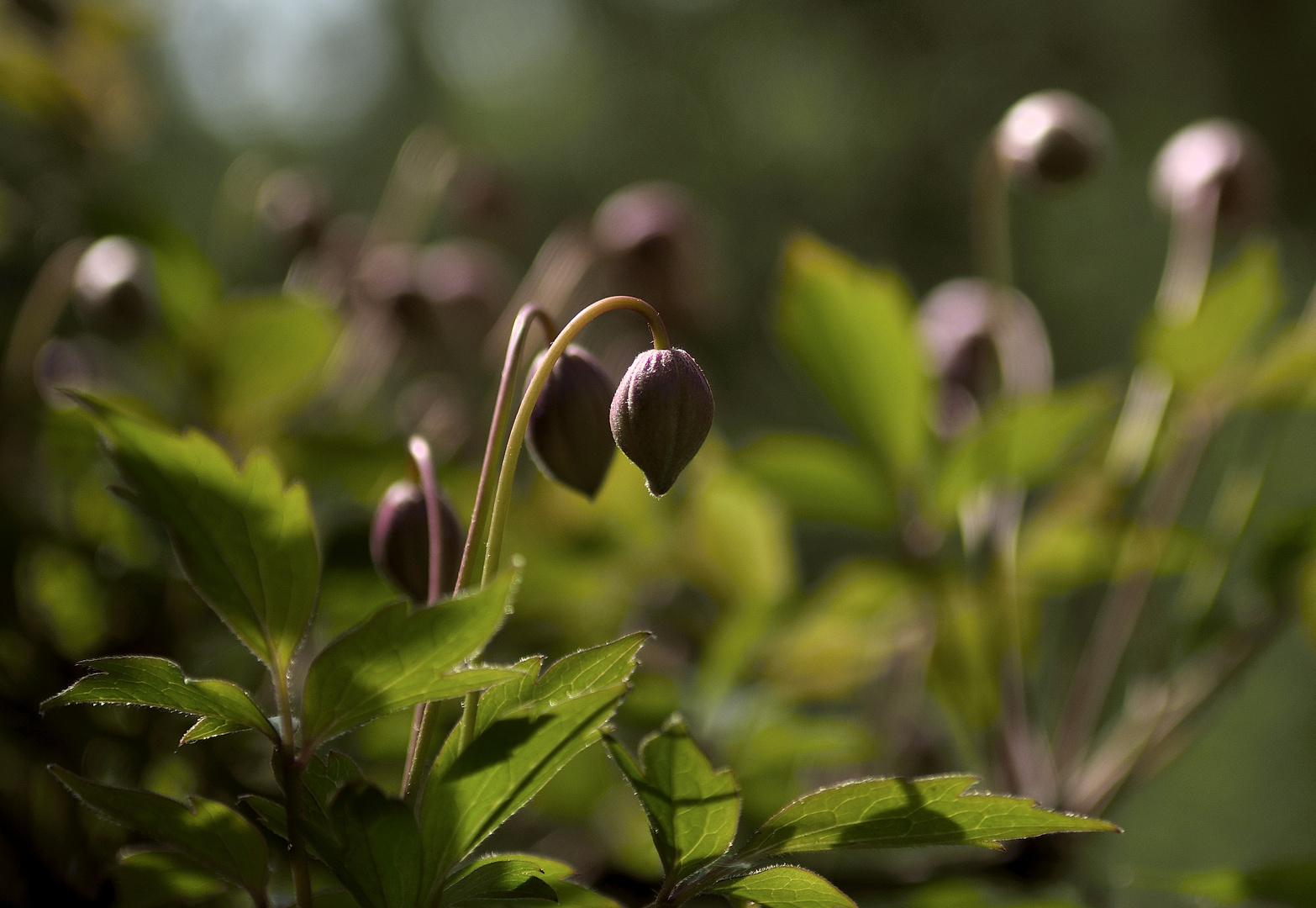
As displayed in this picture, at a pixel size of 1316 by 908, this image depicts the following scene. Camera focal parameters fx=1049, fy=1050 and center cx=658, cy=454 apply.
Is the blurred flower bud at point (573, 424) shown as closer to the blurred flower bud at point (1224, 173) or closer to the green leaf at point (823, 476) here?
the green leaf at point (823, 476)

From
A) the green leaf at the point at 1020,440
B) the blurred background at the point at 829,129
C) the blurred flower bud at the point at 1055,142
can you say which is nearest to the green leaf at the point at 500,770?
the green leaf at the point at 1020,440

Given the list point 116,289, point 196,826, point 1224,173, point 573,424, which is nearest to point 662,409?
point 573,424

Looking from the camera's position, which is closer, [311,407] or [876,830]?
[876,830]

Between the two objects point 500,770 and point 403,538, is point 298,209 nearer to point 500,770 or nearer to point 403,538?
point 403,538

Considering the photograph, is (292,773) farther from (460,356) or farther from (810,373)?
(460,356)

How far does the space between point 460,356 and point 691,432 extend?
543 mm

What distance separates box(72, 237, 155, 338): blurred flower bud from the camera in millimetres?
458

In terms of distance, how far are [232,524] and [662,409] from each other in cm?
11

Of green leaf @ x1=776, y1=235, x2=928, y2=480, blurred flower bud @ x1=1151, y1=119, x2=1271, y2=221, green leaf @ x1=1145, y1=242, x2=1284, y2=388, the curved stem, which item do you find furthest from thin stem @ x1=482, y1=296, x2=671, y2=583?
blurred flower bud @ x1=1151, y1=119, x2=1271, y2=221

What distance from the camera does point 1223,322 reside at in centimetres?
47

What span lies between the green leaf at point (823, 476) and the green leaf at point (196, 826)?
0.30m

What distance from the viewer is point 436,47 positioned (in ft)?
18.7

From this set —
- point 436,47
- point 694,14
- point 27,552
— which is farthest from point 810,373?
point 436,47

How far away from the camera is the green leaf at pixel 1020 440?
432mm
